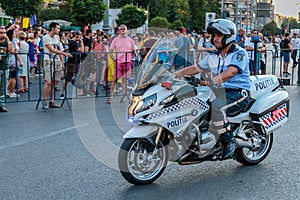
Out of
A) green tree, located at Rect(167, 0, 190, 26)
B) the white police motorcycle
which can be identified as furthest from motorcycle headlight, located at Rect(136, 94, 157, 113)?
green tree, located at Rect(167, 0, 190, 26)

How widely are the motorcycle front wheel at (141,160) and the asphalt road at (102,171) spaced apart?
11 cm

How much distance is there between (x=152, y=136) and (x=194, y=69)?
3.18 feet

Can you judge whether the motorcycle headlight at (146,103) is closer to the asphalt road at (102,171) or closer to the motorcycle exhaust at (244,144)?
the asphalt road at (102,171)

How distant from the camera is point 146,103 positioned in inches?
193

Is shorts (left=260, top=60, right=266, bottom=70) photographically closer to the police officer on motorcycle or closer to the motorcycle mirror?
the police officer on motorcycle

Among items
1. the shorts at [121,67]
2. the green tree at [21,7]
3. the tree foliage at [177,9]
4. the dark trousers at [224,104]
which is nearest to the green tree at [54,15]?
the tree foliage at [177,9]

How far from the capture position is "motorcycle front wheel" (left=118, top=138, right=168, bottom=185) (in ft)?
16.3

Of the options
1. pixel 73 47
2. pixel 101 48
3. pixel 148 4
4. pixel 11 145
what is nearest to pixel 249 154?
pixel 11 145

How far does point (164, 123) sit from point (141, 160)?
0.46m

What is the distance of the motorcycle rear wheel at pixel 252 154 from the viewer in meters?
5.93

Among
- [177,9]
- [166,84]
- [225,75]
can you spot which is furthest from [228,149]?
[177,9]

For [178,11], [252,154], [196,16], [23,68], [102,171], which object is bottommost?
[102,171]

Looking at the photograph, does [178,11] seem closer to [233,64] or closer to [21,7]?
[21,7]

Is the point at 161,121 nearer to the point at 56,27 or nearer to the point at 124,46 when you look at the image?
the point at 56,27
